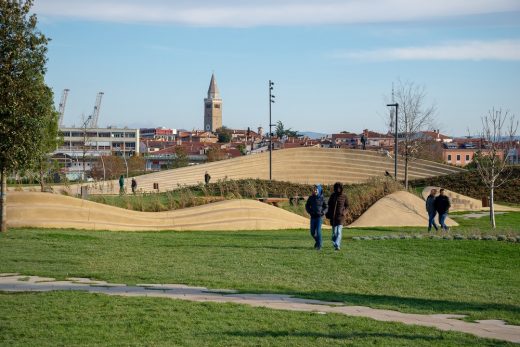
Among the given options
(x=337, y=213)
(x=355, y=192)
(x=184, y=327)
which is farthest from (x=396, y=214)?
(x=184, y=327)

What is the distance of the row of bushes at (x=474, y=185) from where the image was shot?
43.4m

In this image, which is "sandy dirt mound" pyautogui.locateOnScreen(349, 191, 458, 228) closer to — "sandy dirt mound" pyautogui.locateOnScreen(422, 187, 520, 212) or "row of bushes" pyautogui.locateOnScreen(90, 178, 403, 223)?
"row of bushes" pyautogui.locateOnScreen(90, 178, 403, 223)

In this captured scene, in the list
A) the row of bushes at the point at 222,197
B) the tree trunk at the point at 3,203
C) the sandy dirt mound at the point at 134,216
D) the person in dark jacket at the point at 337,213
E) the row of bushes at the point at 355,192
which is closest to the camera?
the person in dark jacket at the point at 337,213

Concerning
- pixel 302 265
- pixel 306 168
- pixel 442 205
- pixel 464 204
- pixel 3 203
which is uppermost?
pixel 3 203

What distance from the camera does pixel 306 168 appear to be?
57.1m

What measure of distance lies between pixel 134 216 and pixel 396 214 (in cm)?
1067

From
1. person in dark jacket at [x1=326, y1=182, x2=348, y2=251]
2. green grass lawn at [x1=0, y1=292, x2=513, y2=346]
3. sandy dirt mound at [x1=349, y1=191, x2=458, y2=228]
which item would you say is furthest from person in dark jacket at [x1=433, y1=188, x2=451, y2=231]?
green grass lawn at [x1=0, y1=292, x2=513, y2=346]

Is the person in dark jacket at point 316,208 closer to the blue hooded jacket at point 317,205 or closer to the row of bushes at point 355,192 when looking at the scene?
the blue hooded jacket at point 317,205

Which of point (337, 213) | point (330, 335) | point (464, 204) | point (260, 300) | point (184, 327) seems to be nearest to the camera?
point (330, 335)

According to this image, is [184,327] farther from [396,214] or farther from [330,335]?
[396,214]

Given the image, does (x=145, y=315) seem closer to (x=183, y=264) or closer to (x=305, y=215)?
(x=183, y=264)

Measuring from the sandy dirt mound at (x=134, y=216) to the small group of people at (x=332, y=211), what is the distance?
720 centimetres

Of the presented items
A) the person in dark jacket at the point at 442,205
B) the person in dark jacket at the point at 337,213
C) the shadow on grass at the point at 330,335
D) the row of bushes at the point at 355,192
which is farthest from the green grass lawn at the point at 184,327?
the row of bushes at the point at 355,192

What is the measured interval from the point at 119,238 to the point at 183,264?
581 cm
